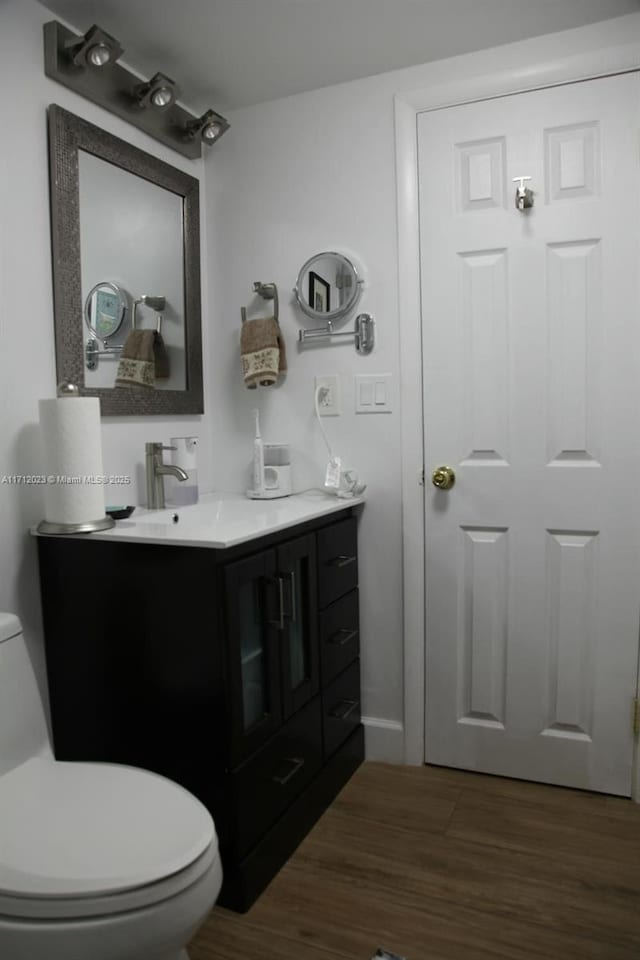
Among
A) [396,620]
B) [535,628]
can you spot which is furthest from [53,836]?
[535,628]

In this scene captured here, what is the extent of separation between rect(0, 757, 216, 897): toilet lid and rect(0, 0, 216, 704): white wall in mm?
461

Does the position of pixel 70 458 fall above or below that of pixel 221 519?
above

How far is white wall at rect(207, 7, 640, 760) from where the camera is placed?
2.10 metres

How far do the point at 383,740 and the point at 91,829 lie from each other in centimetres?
127

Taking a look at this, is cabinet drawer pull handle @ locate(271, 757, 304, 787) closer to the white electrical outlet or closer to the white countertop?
the white countertop

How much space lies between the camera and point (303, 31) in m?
1.82

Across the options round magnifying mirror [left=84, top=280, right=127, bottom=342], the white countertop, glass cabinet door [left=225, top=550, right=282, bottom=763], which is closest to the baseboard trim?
glass cabinet door [left=225, top=550, right=282, bottom=763]

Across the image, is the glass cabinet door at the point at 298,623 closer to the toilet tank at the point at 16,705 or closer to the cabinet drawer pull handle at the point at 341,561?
the cabinet drawer pull handle at the point at 341,561

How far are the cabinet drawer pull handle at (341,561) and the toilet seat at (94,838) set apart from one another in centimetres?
85

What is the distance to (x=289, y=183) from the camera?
221cm

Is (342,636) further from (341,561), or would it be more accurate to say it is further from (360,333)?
(360,333)

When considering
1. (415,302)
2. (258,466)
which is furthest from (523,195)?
(258,466)

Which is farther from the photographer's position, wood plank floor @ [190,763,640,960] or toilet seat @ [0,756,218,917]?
wood plank floor @ [190,763,640,960]

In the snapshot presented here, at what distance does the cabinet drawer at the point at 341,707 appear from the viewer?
1.96 metres
